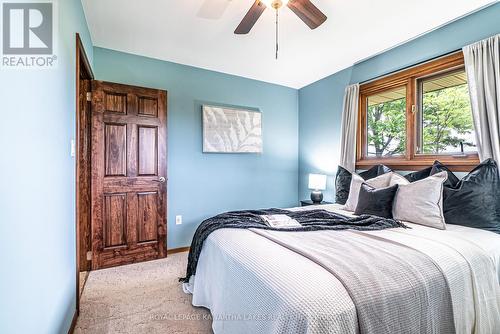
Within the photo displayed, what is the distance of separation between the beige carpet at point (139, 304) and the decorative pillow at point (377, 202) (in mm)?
1717

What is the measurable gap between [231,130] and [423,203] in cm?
252

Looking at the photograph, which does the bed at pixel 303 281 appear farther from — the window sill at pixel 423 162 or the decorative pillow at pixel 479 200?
the window sill at pixel 423 162

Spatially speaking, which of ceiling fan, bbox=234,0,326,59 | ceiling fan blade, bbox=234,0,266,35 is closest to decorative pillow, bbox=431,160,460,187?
ceiling fan, bbox=234,0,326,59

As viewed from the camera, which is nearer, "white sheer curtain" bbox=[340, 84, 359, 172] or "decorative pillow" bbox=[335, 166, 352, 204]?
"decorative pillow" bbox=[335, 166, 352, 204]

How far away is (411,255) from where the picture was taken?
1.33 meters

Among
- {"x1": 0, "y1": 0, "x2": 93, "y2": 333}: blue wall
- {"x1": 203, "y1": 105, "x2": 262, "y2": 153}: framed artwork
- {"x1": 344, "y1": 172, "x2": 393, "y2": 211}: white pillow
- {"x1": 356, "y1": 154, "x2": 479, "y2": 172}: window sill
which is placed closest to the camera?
{"x1": 0, "y1": 0, "x2": 93, "y2": 333}: blue wall

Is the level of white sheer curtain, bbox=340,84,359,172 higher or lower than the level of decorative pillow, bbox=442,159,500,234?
higher

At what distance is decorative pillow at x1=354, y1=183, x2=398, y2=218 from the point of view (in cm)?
225

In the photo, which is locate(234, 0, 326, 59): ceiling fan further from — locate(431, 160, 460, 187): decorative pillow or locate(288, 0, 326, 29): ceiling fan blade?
locate(431, 160, 460, 187): decorative pillow

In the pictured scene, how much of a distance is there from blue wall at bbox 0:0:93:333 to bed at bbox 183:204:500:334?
90cm


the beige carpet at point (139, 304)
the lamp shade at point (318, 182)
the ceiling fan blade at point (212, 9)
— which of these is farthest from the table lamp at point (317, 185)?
the ceiling fan blade at point (212, 9)

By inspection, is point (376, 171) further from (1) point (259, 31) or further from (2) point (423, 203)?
(1) point (259, 31)

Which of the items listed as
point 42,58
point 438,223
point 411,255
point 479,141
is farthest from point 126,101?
point 479,141

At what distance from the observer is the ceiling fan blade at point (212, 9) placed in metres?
2.00
